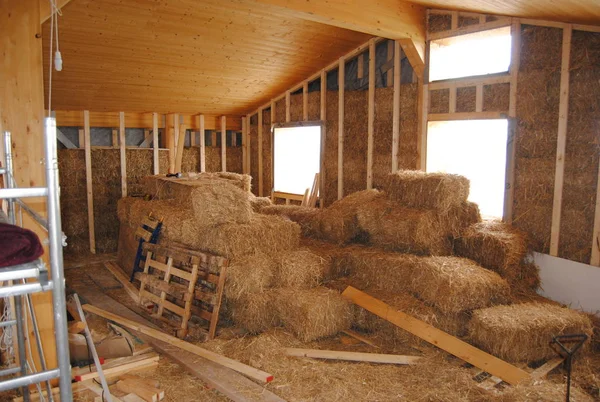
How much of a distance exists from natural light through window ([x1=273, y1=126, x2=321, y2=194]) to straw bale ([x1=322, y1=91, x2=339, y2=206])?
0.23 metres

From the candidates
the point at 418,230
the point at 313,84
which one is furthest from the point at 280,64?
the point at 418,230

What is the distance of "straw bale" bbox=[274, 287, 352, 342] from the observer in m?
4.64

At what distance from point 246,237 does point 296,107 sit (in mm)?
4263

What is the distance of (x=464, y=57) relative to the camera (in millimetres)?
6754

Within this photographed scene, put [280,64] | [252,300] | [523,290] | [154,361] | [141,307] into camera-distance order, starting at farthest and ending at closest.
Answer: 1. [280,64]
2. [141,307]
3. [523,290]
4. [252,300]
5. [154,361]

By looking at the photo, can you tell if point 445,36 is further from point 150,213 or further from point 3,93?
point 3,93

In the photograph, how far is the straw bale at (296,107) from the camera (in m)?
8.73

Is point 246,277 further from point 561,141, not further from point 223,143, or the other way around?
point 223,143

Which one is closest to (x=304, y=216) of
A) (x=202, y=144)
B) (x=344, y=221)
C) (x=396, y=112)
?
(x=344, y=221)

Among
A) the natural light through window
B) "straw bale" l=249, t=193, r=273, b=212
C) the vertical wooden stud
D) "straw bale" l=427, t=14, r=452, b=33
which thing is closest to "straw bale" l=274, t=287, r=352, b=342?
"straw bale" l=249, t=193, r=273, b=212

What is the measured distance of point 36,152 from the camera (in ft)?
11.3

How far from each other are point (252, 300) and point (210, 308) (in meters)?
0.52

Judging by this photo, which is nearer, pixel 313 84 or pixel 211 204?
pixel 211 204

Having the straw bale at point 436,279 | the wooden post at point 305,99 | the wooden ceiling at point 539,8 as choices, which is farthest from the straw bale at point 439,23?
the straw bale at point 436,279
